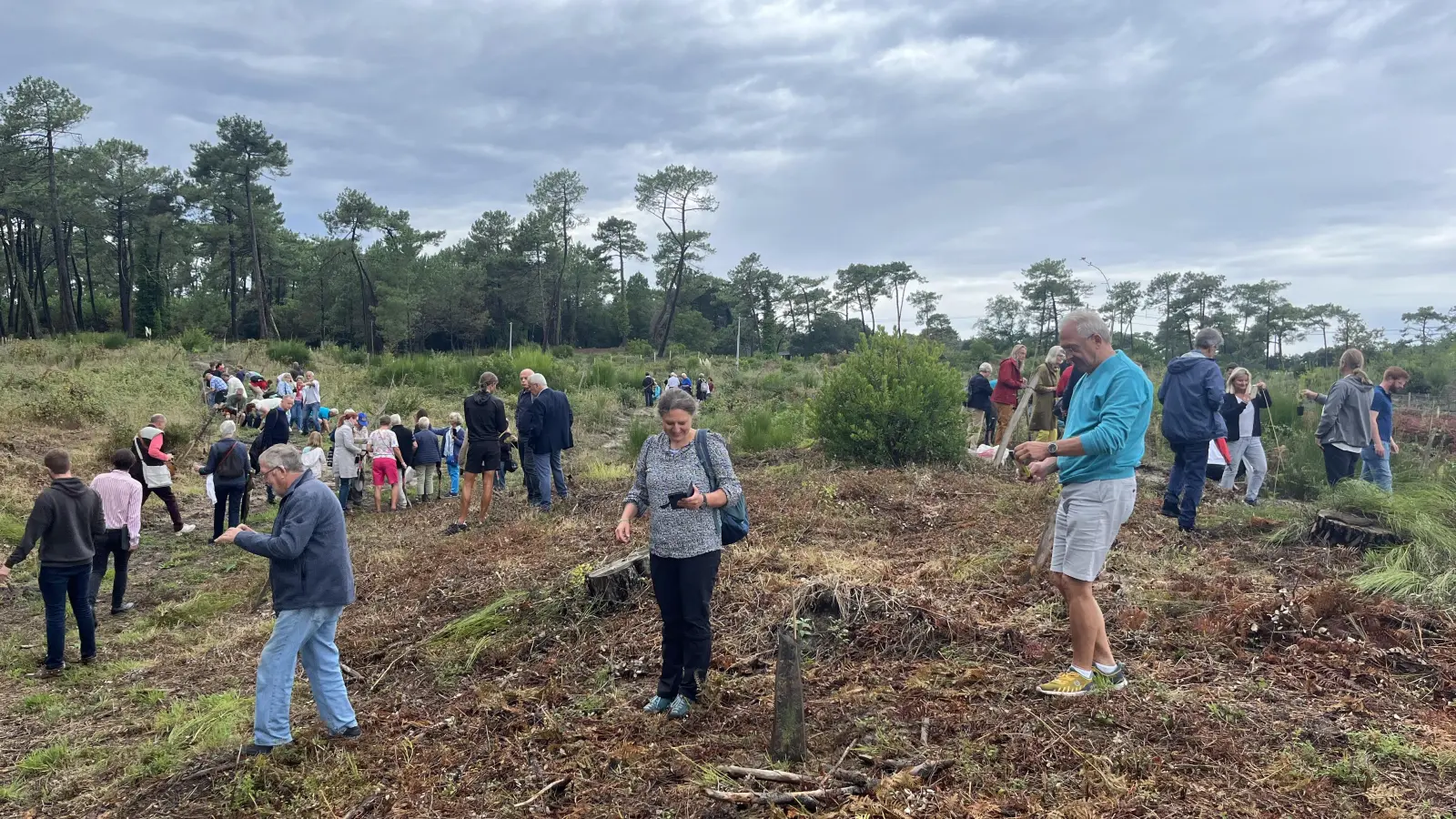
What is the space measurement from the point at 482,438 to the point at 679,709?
560 cm

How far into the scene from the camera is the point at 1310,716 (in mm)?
3238

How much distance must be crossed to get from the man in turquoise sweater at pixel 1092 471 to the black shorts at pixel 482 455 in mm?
6486

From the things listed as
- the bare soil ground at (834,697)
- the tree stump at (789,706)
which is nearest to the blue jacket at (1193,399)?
the bare soil ground at (834,697)

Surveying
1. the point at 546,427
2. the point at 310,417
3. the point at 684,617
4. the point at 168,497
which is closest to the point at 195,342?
the point at 310,417

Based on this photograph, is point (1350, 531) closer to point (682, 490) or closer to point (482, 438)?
point (682, 490)

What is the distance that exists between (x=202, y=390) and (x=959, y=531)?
729 inches

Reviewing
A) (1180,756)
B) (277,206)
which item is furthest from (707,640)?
(277,206)

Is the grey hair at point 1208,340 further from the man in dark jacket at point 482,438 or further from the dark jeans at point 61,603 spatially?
the dark jeans at point 61,603

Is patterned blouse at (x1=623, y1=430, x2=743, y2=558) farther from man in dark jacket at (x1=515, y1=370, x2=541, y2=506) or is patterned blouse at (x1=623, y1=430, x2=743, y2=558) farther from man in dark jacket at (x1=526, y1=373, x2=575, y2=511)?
man in dark jacket at (x1=526, y1=373, x2=575, y2=511)

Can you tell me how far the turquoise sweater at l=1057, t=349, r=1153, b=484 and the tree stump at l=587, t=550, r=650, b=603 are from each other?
2.98 meters

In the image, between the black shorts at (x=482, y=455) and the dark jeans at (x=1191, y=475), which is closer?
the dark jeans at (x=1191, y=475)

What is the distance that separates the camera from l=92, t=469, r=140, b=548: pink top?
6.75 meters

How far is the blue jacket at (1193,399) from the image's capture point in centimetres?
636

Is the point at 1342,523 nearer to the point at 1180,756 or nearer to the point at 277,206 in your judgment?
the point at 1180,756
